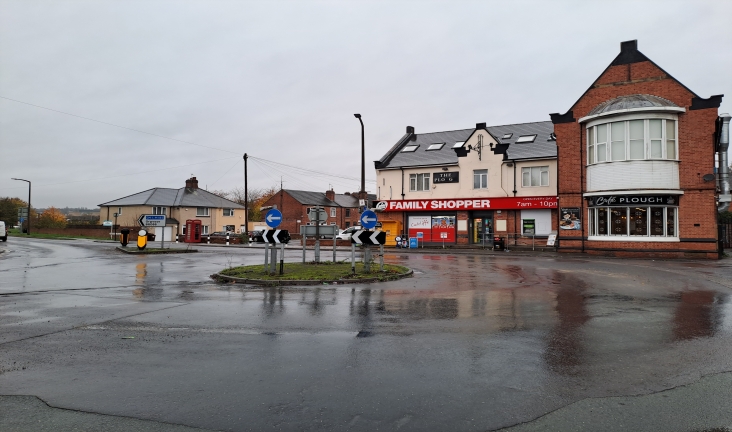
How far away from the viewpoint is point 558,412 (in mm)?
4195

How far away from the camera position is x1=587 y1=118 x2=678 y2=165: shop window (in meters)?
24.8

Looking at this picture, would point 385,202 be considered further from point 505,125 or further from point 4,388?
point 4,388

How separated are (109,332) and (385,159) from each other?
114 ft

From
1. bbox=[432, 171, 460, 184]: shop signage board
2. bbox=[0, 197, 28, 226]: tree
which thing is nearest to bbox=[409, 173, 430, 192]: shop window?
bbox=[432, 171, 460, 184]: shop signage board

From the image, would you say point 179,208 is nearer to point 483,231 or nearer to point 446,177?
point 446,177

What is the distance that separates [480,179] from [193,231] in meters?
27.3

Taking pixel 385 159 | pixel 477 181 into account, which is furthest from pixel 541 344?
pixel 385 159

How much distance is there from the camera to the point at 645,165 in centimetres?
2477

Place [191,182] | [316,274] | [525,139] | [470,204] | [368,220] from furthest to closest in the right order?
[191,182] < [525,139] < [470,204] < [368,220] < [316,274]

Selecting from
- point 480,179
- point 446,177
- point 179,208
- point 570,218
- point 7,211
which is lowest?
point 570,218

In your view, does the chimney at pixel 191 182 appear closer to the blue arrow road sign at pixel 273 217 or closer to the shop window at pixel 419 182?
the shop window at pixel 419 182

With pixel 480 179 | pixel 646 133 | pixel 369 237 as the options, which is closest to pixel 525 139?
pixel 480 179

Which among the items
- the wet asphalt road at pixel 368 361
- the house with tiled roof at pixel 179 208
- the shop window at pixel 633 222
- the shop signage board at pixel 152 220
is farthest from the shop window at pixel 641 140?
the house with tiled roof at pixel 179 208

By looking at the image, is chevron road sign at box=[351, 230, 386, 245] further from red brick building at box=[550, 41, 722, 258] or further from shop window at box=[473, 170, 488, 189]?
shop window at box=[473, 170, 488, 189]
